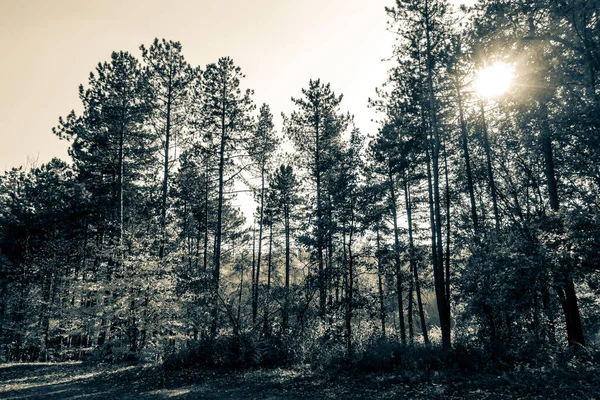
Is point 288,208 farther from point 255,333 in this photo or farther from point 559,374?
point 559,374

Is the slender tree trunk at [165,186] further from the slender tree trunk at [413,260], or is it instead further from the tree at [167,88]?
the slender tree trunk at [413,260]

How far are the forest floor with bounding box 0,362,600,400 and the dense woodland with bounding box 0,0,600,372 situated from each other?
1.11m

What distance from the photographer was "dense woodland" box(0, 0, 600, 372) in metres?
9.75

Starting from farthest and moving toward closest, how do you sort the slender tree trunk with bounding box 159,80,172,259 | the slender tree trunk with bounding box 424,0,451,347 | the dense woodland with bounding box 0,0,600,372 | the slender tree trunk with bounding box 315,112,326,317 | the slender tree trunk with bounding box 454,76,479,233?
the slender tree trunk with bounding box 159,80,172,259 → the slender tree trunk with bounding box 315,112,326,317 → the slender tree trunk with bounding box 454,76,479,233 → the slender tree trunk with bounding box 424,0,451,347 → the dense woodland with bounding box 0,0,600,372

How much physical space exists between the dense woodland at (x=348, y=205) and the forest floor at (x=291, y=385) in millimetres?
1109

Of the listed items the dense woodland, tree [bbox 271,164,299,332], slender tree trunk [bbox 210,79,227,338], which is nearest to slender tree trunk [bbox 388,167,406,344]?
the dense woodland

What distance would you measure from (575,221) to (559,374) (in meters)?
3.82

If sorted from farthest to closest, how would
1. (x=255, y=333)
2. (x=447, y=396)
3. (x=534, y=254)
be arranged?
(x=255, y=333) < (x=534, y=254) < (x=447, y=396)

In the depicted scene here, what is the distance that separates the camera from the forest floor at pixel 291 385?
7602 millimetres

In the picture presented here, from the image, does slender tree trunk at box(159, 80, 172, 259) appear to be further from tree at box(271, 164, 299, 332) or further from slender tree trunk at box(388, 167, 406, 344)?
slender tree trunk at box(388, 167, 406, 344)

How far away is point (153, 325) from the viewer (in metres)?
14.3

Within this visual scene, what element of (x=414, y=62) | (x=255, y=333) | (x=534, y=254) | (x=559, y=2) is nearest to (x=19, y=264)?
(x=255, y=333)

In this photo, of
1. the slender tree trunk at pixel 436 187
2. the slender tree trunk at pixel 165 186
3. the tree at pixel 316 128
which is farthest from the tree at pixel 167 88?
the slender tree trunk at pixel 436 187

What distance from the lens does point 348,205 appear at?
17.3 m
